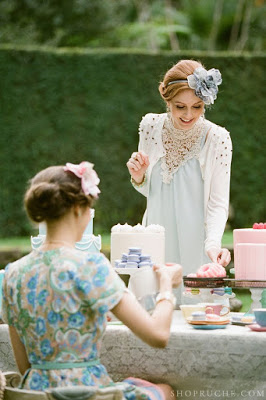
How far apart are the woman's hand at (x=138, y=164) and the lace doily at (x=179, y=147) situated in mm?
156

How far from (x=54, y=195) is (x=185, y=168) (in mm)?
1821

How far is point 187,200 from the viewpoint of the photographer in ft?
14.2

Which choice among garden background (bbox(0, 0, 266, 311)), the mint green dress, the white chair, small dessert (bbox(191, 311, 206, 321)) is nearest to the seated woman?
the white chair

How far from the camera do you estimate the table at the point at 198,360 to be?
10.0 feet

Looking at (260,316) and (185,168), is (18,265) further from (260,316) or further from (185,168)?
(185,168)

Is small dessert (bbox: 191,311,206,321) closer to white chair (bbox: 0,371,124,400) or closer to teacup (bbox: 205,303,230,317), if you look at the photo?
teacup (bbox: 205,303,230,317)

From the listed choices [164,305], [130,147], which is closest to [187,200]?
[164,305]

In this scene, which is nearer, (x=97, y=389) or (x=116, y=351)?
(x=97, y=389)

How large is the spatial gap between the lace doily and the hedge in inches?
268

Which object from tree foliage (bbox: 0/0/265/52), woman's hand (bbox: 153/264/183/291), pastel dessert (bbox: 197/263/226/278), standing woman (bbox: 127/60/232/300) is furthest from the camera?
tree foliage (bbox: 0/0/265/52)

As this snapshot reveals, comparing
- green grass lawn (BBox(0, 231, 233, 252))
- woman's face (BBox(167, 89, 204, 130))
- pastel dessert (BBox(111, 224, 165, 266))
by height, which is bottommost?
green grass lawn (BBox(0, 231, 233, 252))

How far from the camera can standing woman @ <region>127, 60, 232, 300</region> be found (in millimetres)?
4168

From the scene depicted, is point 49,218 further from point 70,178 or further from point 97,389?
point 97,389

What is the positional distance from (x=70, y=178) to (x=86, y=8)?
13835mm
